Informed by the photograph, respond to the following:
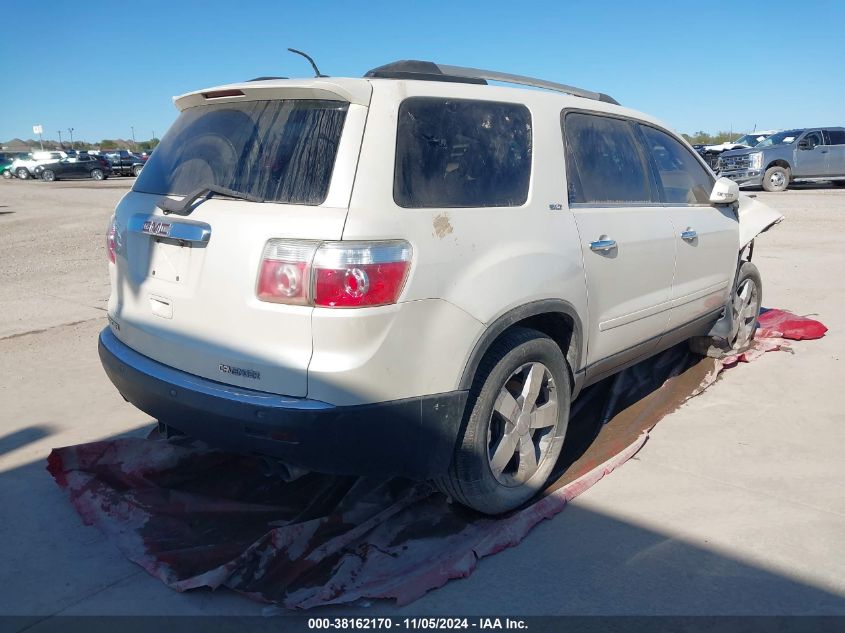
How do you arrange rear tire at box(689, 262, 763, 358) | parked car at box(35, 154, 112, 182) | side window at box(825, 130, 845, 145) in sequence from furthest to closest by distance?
parked car at box(35, 154, 112, 182) → side window at box(825, 130, 845, 145) → rear tire at box(689, 262, 763, 358)

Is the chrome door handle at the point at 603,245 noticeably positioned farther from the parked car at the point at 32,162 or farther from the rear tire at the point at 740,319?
the parked car at the point at 32,162

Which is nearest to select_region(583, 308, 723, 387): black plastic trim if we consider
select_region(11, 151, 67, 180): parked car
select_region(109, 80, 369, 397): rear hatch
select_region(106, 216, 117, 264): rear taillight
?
select_region(109, 80, 369, 397): rear hatch

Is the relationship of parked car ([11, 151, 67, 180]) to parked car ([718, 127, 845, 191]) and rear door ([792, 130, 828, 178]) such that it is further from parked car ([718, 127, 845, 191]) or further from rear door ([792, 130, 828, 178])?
rear door ([792, 130, 828, 178])

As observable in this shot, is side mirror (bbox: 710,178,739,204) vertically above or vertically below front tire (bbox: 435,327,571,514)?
above

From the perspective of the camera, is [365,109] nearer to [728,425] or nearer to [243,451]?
[243,451]

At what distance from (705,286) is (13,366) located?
200 inches

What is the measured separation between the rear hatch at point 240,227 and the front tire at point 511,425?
824mm

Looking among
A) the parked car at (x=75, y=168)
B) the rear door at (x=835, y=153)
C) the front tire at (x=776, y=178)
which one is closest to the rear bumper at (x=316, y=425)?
the front tire at (x=776, y=178)

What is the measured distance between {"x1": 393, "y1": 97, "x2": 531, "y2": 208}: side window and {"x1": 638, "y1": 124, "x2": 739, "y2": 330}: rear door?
145cm

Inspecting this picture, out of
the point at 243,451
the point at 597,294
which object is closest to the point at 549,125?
the point at 597,294

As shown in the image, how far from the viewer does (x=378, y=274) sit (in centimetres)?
265

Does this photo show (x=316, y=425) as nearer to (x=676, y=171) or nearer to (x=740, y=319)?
(x=676, y=171)

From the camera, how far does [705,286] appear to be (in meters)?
4.89

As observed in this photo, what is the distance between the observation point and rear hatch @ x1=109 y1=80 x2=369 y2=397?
2696 mm
